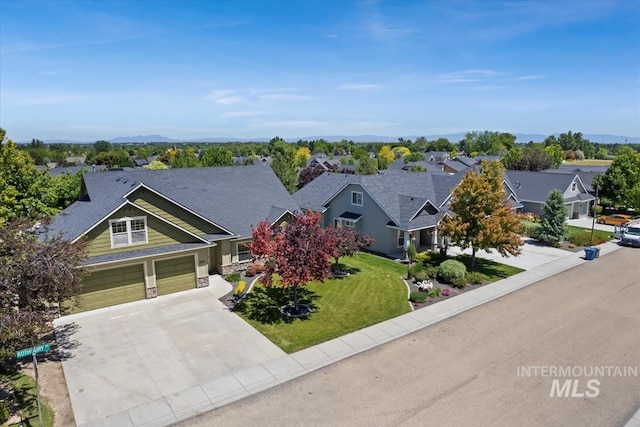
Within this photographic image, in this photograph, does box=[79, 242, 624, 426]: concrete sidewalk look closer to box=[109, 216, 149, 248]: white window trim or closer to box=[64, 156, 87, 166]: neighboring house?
box=[109, 216, 149, 248]: white window trim

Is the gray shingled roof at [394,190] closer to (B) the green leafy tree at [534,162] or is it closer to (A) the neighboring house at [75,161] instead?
(B) the green leafy tree at [534,162]

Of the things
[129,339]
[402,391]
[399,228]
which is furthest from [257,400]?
[399,228]

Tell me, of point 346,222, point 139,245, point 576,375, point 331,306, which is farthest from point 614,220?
point 139,245

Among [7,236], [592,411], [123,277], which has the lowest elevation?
[592,411]

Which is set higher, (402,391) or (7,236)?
(7,236)

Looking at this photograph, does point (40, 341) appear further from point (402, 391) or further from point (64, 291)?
point (402, 391)

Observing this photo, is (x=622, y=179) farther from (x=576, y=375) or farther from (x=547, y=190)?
(x=576, y=375)

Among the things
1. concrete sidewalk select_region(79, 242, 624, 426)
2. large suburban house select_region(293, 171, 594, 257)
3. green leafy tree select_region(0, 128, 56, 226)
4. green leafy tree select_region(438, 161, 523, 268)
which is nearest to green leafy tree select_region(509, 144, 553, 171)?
large suburban house select_region(293, 171, 594, 257)
